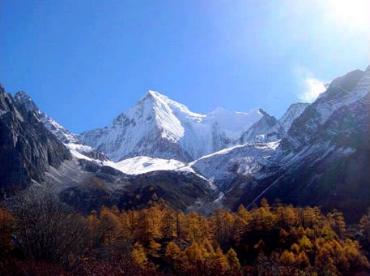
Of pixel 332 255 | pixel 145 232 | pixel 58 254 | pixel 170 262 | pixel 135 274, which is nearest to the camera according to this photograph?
pixel 135 274

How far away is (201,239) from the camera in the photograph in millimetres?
127562

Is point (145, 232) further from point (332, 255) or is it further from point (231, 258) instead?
point (332, 255)

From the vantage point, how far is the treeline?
207 ft

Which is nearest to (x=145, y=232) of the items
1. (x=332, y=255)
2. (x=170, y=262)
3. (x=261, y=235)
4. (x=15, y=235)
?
(x=170, y=262)

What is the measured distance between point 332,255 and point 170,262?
3607 centimetres

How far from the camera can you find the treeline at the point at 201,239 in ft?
207

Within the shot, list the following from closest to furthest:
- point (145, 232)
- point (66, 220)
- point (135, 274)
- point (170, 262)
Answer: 1. point (135, 274)
2. point (66, 220)
3. point (170, 262)
4. point (145, 232)

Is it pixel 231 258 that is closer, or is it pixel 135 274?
pixel 135 274

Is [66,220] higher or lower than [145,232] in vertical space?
lower

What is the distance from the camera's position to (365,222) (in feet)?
500

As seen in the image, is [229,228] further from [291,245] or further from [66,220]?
[66,220]

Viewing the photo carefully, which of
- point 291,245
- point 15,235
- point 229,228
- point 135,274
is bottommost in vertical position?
point 135,274

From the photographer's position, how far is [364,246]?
13600 centimetres

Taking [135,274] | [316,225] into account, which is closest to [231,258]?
[316,225]
